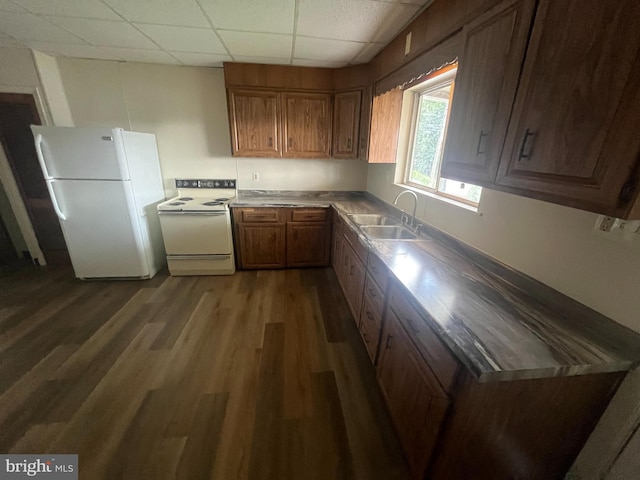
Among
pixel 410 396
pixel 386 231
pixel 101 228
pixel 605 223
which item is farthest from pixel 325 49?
pixel 101 228

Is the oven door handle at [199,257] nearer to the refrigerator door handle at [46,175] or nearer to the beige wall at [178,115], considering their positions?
the beige wall at [178,115]

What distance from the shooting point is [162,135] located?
10.3ft

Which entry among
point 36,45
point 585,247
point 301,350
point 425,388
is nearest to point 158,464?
point 301,350

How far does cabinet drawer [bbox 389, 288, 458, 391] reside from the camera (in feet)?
2.97

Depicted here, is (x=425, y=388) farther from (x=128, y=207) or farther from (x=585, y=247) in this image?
(x=128, y=207)

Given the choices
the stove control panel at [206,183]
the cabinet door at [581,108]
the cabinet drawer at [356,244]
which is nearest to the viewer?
the cabinet door at [581,108]

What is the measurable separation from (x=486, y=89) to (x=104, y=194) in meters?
3.34

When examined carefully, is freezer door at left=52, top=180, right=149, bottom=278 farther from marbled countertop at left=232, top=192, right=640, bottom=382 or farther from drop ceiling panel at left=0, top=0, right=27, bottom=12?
marbled countertop at left=232, top=192, right=640, bottom=382

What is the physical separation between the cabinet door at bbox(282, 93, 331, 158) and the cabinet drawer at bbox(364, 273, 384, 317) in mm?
1937

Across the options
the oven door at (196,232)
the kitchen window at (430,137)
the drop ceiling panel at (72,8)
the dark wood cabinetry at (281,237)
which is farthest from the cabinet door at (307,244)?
the drop ceiling panel at (72,8)

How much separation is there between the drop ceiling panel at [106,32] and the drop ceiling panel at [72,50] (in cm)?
25

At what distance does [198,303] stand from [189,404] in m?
1.15

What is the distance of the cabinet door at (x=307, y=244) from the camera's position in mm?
3146

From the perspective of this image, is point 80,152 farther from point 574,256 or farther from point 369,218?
point 574,256
